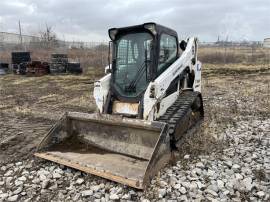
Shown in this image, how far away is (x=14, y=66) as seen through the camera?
71.4ft

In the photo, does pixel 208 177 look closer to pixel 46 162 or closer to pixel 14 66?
pixel 46 162

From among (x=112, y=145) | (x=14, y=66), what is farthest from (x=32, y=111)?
(x=14, y=66)

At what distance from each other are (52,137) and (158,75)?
84.7 inches

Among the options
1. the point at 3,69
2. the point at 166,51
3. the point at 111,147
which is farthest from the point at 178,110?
the point at 3,69

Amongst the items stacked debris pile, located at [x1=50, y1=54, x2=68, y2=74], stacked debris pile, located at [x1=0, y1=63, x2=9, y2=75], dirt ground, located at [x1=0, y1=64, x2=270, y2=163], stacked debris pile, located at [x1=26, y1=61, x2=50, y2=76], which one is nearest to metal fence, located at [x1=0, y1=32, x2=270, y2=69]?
stacked debris pile, located at [x1=50, y1=54, x2=68, y2=74]

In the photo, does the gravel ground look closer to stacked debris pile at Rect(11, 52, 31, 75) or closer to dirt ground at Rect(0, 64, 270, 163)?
dirt ground at Rect(0, 64, 270, 163)

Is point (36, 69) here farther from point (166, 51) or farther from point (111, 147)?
point (111, 147)

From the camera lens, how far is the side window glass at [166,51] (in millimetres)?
5930

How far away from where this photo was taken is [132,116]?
563 centimetres

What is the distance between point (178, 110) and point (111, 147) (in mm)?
1405

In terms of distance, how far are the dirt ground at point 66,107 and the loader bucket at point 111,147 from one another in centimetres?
71

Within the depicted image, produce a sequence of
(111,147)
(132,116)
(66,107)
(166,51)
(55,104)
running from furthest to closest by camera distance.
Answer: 1. (55,104)
2. (66,107)
3. (166,51)
4. (132,116)
5. (111,147)

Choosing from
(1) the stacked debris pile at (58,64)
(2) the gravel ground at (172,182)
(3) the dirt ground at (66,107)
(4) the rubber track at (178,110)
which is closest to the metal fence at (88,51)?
(1) the stacked debris pile at (58,64)

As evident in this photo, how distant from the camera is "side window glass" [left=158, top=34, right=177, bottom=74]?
5930 millimetres
